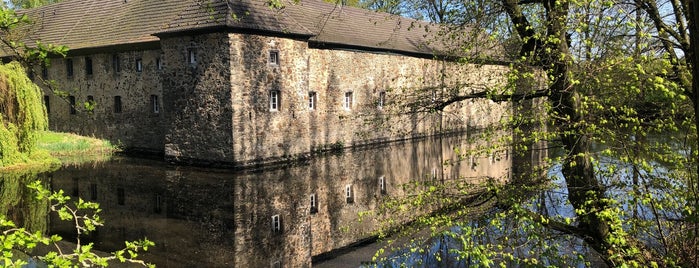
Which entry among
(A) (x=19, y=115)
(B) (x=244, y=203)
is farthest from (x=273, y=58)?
(A) (x=19, y=115)

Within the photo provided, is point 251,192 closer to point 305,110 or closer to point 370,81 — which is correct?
point 305,110

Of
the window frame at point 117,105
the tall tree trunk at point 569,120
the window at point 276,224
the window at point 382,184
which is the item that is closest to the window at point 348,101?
the window at point 382,184

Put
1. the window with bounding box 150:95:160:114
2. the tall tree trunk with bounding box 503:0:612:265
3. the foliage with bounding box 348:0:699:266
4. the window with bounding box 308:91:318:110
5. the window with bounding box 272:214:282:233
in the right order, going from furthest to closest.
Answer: the window with bounding box 308:91:318:110, the window with bounding box 150:95:160:114, the window with bounding box 272:214:282:233, the tall tree trunk with bounding box 503:0:612:265, the foliage with bounding box 348:0:699:266

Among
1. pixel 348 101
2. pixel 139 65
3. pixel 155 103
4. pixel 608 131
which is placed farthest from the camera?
pixel 348 101

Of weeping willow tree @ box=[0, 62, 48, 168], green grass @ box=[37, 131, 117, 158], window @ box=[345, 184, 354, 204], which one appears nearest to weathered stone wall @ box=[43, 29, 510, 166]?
green grass @ box=[37, 131, 117, 158]

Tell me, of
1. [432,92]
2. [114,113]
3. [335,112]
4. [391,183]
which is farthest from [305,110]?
[432,92]

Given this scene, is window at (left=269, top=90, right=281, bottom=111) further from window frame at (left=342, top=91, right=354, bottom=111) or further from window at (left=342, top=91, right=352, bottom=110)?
window at (left=342, top=91, right=352, bottom=110)

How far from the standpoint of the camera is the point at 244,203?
38.5 feet

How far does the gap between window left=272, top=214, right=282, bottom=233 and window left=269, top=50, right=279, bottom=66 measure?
26.9 feet

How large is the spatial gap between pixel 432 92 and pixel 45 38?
25.0 m

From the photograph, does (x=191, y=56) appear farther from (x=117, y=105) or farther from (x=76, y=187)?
(x=117, y=105)

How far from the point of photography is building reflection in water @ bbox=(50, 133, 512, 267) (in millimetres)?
8477

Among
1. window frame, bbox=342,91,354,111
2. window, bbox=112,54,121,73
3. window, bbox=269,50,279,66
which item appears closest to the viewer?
window, bbox=269,50,279,66

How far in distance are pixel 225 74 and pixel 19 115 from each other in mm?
6657
